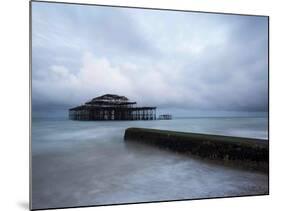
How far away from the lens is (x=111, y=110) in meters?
3.58

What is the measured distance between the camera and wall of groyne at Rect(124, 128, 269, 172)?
3.72 meters

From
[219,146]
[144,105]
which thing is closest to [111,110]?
[144,105]

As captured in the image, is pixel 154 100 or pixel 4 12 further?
pixel 154 100

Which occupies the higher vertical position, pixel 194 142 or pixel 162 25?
pixel 162 25

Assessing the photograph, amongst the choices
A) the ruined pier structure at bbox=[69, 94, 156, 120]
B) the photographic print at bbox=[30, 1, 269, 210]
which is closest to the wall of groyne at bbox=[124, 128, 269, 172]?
the photographic print at bbox=[30, 1, 269, 210]

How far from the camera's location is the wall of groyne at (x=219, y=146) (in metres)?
3.72

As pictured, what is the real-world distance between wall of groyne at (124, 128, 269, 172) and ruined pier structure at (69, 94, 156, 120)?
199mm

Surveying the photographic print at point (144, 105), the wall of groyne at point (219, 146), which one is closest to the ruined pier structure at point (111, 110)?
the photographic print at point (144, 105)

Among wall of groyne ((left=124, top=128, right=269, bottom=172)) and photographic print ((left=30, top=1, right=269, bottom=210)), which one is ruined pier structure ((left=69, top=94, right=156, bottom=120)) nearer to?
photographic print ((left=30, top=1, right=269, bottom=210))

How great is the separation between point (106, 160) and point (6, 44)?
135cm

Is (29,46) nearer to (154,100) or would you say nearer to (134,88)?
(134,88)

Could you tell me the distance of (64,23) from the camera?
11.3 feet

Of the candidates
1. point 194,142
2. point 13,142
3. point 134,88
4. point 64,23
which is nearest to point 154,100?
point 134,88

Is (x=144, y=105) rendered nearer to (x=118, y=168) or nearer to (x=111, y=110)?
(x=111, y=110)
